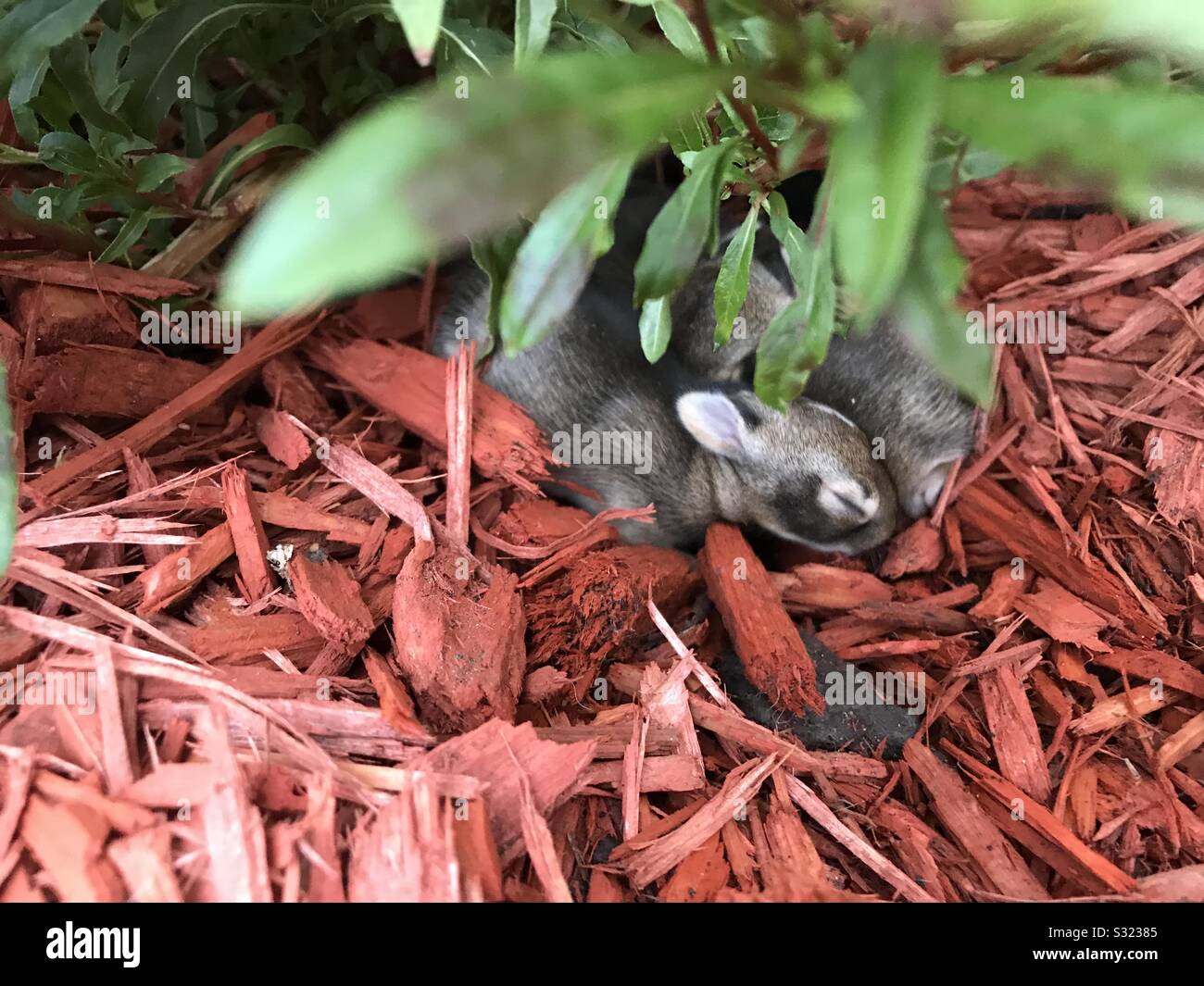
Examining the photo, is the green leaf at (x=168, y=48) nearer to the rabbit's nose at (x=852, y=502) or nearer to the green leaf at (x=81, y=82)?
the green leaf at (x=81, y=82)

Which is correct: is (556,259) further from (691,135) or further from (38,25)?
(38,25)

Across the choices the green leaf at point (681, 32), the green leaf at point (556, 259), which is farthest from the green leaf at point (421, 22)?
the green leaf at point (681, 32)

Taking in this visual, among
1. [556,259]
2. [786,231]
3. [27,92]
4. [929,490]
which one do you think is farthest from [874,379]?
[27,92]

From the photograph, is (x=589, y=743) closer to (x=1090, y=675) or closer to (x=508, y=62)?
(x=1090, y=675)
